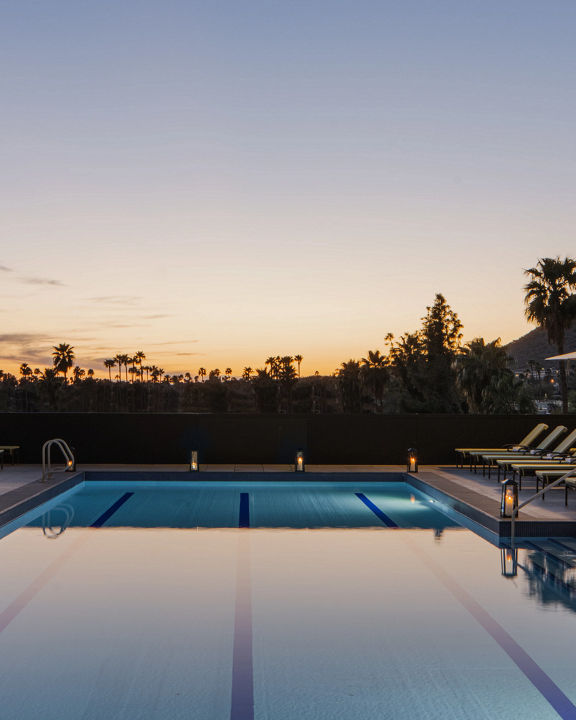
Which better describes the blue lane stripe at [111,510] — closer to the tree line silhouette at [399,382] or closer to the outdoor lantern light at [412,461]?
the tree line silhouette at [399,382]

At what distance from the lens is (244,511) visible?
1104 cm

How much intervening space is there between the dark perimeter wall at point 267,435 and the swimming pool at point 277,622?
197 inches

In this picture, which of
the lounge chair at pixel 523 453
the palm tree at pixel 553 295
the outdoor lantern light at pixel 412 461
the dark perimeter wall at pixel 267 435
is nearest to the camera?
the lounge chair at pixel 523 453

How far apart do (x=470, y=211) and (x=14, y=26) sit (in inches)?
424

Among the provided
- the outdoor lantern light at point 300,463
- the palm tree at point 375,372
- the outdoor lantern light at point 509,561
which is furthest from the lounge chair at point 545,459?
the palm tree at point 375,372

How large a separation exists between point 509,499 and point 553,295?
23902 mm

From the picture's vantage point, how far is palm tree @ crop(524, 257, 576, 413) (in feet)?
99.9

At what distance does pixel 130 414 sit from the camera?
590 inches

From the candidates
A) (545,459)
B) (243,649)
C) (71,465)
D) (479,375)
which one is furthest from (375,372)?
(243,649)

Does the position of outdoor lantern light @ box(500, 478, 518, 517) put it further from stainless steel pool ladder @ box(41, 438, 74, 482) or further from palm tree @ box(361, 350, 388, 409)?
palm tree @ box(361, 350, 388, 409)

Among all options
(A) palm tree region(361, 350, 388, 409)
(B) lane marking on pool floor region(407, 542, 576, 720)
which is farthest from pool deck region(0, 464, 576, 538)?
(A) palm tree region(361, 350, 388, 409)

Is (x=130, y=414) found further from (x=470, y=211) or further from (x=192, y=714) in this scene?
(x=192, y=714)

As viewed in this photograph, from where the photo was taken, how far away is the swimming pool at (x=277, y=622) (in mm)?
4113

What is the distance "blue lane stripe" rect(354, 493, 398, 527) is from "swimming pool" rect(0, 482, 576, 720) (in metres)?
0.08
